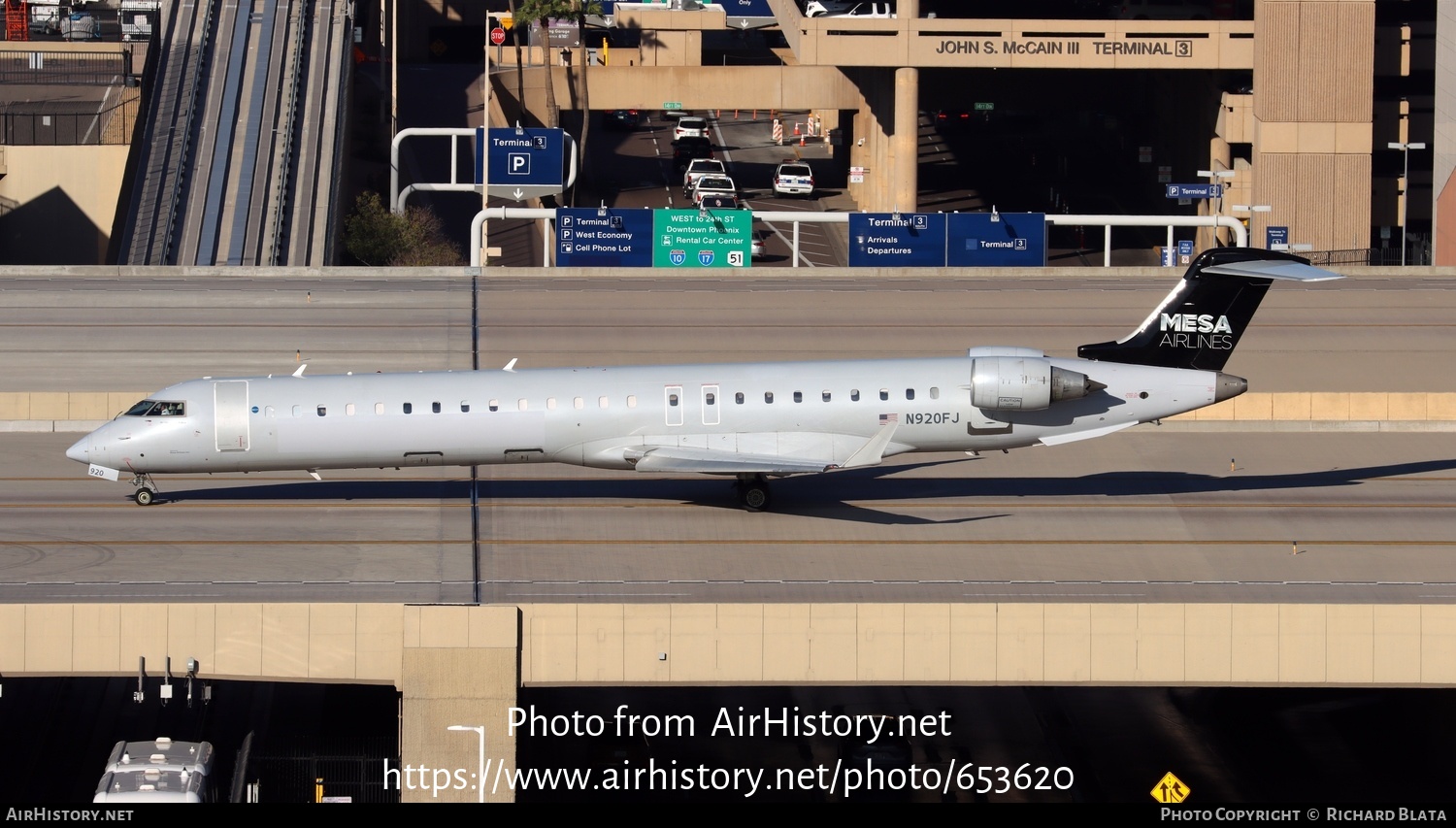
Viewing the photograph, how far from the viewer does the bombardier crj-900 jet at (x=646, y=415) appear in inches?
1345

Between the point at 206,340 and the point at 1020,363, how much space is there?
27318 mm

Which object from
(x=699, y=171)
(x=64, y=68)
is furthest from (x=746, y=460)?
(x=699, y=171)

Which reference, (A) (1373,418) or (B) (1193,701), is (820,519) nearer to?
(B) (1193,701)

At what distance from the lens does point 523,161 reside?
67.6 m

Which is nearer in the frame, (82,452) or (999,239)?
(82,452)

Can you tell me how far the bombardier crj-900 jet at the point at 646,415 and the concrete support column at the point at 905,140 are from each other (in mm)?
46488

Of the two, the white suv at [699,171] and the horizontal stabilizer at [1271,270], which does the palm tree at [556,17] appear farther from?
the horizontal stabilizer at [1271,270]

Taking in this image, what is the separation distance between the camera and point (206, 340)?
5169cm

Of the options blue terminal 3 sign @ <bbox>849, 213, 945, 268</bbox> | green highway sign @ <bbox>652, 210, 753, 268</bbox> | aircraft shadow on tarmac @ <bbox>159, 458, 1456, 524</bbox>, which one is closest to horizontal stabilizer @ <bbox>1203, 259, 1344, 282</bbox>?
aircraft shadow on tarmac @ <bbox>159, 458, 1456, 524</bbox>

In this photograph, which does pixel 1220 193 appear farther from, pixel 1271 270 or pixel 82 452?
pixel 82 452

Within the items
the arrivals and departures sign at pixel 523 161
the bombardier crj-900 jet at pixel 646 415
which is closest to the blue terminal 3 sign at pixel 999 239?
the arrivals and departures sign at pixel 523 161

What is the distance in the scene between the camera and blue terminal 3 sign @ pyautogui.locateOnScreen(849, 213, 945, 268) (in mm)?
60969

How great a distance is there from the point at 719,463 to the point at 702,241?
91.6 feet

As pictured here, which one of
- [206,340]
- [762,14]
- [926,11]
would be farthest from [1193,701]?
[762,14]
